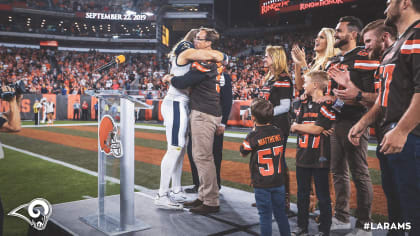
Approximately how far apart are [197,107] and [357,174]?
1800mm

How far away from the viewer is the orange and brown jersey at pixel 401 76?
1.81m

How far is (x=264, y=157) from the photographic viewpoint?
264 cm

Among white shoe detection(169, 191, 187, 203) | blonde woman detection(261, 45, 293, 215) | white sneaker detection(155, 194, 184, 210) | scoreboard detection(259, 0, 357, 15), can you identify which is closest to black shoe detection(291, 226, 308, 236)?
blonde woman detection(261, 45, 293, 215)

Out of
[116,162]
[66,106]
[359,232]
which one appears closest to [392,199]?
[359,232]

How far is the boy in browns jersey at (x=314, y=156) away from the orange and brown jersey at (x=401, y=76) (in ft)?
2.86

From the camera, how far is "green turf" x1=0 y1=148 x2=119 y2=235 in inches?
154

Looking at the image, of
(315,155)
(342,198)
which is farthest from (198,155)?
(342,198)

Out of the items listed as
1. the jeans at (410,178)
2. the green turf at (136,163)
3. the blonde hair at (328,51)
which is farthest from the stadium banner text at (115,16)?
the jeans at (410,178)

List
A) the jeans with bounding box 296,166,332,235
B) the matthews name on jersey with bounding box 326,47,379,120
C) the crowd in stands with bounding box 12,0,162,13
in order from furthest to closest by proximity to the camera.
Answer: the crowd in stands with bounding box 12,0,162,13 → the matthews name on jersey with bounding box 326,47,379,120 → the jeans with bounding box 296,166,332,235

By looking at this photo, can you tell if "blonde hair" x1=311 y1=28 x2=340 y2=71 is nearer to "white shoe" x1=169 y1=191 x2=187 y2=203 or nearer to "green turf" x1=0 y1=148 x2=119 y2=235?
"white shoe" x1=169 y1=191 x2=187 y2=203

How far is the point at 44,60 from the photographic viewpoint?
1388 inches

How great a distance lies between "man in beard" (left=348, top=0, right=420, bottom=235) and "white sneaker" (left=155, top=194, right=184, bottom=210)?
234 cm

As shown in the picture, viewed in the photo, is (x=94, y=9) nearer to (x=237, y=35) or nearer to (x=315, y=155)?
(x=237, y=35)

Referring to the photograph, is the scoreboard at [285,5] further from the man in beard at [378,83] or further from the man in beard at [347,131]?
the man in beard at [378,83]
